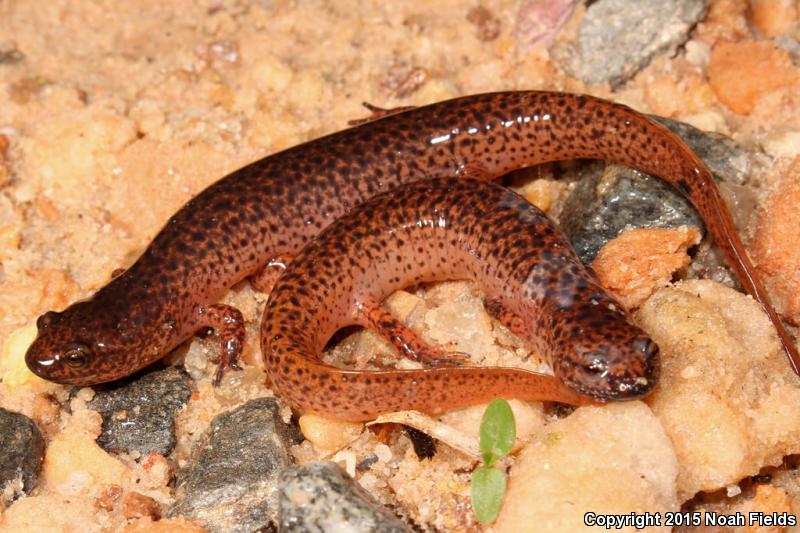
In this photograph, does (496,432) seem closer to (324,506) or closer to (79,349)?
(324,506)

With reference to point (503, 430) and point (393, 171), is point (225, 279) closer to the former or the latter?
point (393, 171)

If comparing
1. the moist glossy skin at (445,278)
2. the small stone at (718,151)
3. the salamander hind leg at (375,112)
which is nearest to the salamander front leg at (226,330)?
the moist glossy skin at (445,278)

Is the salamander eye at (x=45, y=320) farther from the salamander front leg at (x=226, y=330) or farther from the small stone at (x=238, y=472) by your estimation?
the small stone at (x=238, y=472)

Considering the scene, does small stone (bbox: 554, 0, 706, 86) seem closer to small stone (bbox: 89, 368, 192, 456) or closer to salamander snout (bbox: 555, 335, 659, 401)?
salamander snout (bbox: 555, 335, 659, 401)

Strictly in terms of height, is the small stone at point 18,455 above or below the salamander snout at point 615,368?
below

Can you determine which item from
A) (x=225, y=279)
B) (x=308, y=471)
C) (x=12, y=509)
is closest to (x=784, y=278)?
(x=308, y=471)
